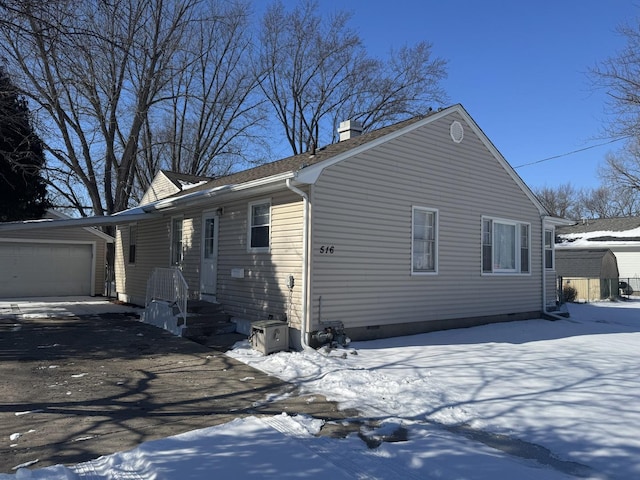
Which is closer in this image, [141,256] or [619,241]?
[141,256]

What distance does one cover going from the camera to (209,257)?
1191 cm

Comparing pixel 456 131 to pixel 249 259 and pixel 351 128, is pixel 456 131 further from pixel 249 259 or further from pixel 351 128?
Result: pixel 249 259

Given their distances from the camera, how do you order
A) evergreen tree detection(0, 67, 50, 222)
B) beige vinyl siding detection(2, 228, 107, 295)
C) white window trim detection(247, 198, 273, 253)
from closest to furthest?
white window trim detection(247, 198, 273, 253) < evergreen tree detection(0, 67, 50, 222) < beige vinyl siding detection(2, 228, 107, 295)

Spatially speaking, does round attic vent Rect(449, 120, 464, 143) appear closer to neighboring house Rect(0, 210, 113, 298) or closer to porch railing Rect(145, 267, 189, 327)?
porch railing Rect(145, 267, 189, 327)

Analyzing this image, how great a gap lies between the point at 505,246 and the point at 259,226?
22.8ft

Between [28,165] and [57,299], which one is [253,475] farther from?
[57,299]

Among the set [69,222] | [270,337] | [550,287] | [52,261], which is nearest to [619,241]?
[550,287]

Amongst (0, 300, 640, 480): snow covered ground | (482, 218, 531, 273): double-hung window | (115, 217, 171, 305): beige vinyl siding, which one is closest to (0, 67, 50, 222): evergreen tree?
(115, 217, 171, 305): beige vinyl siding

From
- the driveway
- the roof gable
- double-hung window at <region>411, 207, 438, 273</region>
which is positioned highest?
the roof gable

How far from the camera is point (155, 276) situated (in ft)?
39.6

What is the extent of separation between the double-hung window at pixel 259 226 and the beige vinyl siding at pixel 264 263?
13 centimetres

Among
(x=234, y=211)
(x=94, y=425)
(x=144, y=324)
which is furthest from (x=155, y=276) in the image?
(x=94, y=425)

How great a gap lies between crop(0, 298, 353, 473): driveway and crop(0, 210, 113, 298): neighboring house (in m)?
9.75

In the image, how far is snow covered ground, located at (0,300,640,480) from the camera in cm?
386
